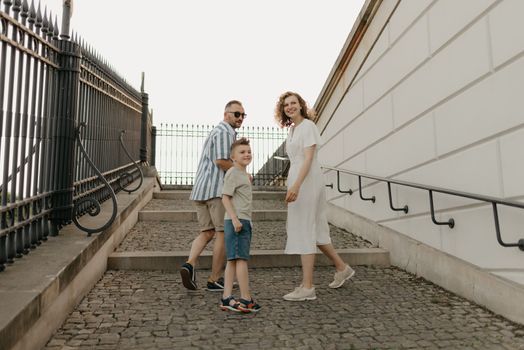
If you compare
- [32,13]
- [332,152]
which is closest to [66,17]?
[32,13]

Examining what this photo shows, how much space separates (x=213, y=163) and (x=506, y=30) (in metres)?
2.55

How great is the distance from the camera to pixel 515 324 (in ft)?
8.64

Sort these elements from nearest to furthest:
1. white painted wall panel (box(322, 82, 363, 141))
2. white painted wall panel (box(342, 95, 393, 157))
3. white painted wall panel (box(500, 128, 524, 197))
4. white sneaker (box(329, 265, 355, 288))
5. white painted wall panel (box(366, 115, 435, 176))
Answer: white painted wall panel (box(500, 128, 524, 197)), white sneaker (box(329, 265, 355, 288)), white painted wall panel (box(366, 115, 435, 176)), white painted wall panel (box(342, 95, 393, 157)), white painted wall panel (box(322, 82, 363, 141))

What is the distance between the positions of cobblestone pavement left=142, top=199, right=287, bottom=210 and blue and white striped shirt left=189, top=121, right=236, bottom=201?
3.34m

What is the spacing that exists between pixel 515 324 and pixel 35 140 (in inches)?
149

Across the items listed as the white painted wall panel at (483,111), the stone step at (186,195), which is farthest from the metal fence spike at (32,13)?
the stone step at (186,195)

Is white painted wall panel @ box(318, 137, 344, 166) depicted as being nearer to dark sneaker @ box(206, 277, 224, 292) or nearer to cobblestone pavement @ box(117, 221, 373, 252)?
cobblestone pavement @ box(117, 221, 373, 252)

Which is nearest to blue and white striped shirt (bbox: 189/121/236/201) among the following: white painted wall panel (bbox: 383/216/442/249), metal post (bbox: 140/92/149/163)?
white painted wall panel (bbox: 383/216/442/249)

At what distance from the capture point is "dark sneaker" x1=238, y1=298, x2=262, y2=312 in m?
2.86

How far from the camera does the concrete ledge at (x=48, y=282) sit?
77.7 inches

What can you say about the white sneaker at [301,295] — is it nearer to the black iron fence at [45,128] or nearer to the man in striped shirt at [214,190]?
the man in striped shirt at [214,190]

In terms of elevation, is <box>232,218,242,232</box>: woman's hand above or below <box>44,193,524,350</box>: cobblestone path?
above

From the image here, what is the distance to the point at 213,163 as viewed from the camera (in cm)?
350

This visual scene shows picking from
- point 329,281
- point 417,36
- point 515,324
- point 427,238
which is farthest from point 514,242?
point 417,36
